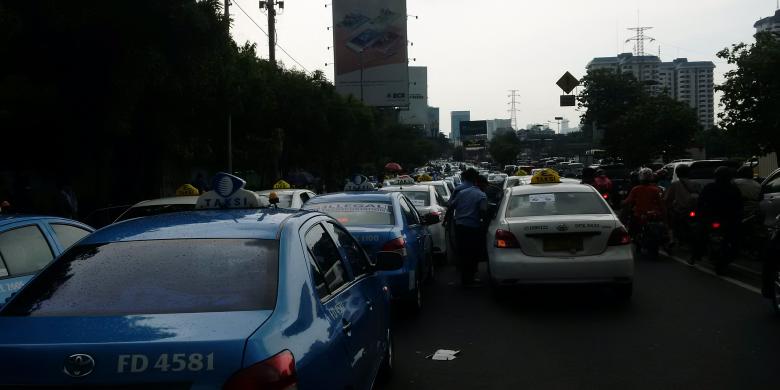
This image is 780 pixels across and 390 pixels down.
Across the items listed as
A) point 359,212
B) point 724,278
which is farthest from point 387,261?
point 724,278

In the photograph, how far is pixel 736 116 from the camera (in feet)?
70.8

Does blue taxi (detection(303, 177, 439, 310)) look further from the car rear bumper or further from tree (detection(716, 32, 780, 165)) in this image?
tree (detection(716, 32, 780, 165))

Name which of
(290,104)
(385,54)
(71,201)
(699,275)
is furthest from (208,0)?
(385,54)

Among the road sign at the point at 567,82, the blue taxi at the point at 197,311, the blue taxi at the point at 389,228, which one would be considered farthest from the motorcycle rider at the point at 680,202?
the road sign at the point at 567,82

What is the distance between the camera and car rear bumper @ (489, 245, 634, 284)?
30.9 ft

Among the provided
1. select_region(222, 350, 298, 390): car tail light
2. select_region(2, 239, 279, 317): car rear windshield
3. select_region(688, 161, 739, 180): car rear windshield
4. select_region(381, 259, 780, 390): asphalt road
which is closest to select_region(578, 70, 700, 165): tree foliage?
select_region(688, 161, 739, 180): car rear windshield

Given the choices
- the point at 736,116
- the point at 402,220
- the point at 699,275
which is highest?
the point at 736,116

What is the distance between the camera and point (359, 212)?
10156 mm

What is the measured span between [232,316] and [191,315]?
0.18m

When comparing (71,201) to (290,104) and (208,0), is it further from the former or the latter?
(290,104)

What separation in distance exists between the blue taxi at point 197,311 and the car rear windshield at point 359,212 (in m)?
4.66

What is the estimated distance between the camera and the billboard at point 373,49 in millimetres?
61000

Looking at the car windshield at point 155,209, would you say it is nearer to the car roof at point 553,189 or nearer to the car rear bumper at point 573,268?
the car roof at point 553,189

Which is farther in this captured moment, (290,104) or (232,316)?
(290,104)
